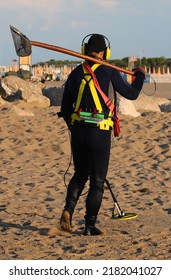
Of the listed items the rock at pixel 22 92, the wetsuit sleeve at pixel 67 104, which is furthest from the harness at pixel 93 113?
the rock at pixel 22 92

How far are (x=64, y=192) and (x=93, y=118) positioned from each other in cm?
251

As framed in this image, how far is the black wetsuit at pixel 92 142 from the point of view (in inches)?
236

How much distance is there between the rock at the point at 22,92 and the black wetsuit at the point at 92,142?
920cm

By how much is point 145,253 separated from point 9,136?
6933 millimetres

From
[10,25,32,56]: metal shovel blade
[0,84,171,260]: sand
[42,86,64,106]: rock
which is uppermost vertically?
[10,25,32,56]: metal shovel blade

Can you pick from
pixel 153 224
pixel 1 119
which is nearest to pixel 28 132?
pixel 1 119

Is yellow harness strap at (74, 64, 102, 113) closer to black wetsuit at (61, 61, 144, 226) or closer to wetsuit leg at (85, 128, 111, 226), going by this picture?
black wetsuit at (61, 61, 144, 226)


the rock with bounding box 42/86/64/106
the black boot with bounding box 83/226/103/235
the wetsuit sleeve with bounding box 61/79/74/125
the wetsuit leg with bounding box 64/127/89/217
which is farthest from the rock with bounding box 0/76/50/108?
the black boot with bounding box 83/226/103/235

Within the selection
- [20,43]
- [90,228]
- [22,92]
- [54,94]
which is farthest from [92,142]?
[54,94]

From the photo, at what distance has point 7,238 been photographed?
6.22 m

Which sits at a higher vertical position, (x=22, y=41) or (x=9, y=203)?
(x=22, y=41)

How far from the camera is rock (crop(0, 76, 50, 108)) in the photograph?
15.5m

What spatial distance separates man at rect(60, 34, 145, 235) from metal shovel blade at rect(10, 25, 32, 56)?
458 millimetres
